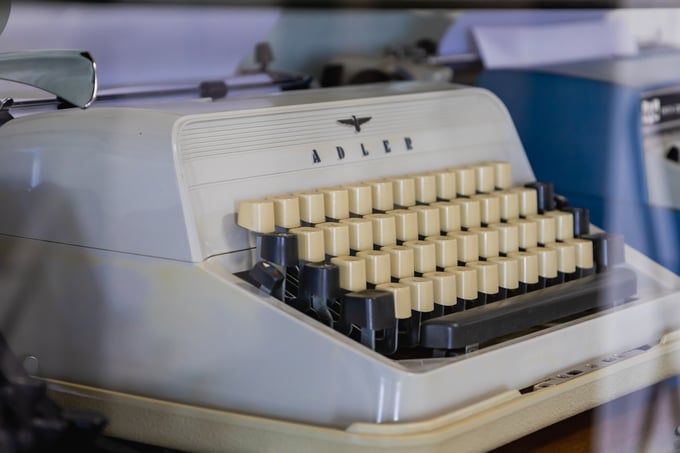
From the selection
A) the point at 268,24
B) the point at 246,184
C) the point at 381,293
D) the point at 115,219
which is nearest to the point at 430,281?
the point at 381,293

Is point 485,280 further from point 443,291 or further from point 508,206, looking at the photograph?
point 508,206

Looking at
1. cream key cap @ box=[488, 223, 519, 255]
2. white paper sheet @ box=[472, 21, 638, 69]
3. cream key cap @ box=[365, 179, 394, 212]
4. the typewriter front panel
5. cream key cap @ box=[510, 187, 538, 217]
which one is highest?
white paper sheet @ box=[472, 21, 638, 69]

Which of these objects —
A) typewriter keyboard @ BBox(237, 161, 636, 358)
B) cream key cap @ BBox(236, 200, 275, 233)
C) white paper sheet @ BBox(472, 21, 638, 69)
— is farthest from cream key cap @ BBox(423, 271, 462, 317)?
white paper sheet @ BBox(472, 21, 638, 69)

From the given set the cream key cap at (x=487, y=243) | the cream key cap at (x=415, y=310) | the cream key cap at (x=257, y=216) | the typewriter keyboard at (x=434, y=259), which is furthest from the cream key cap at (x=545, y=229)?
the cream key cap at (x=257, y=216)

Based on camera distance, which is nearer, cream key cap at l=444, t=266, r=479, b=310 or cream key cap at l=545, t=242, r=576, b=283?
cream key cap at l=444, t=266, r=479, b=310

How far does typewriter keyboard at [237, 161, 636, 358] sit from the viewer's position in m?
1.20

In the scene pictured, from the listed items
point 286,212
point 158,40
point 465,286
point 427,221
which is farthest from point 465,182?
point 158,40

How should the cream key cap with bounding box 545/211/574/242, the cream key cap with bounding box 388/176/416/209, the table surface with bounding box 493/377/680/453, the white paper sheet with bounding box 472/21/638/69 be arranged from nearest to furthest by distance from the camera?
the table surface with bounding box 493/377/680/453 → the cream key cap with bounding box 388/176/416/209 → the cream key cap with bounding box 545/211/574/242 → the white paper sheet with bounding box 472/21/638/69

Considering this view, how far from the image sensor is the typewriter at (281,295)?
111 centimetres

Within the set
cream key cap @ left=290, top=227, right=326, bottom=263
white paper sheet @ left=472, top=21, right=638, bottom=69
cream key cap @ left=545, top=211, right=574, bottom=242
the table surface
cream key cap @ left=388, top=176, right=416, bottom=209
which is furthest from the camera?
white paper sheet @ left=472, top=21, right=638, bottom=69

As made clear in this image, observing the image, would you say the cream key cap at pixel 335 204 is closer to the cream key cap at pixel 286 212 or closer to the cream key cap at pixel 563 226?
the cream key cap at pixel 286 212

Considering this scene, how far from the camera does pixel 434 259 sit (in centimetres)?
132

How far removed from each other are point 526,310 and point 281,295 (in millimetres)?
313

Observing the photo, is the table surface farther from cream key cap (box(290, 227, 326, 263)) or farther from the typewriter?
cream key cap (box(290, 227, 326, 263))
